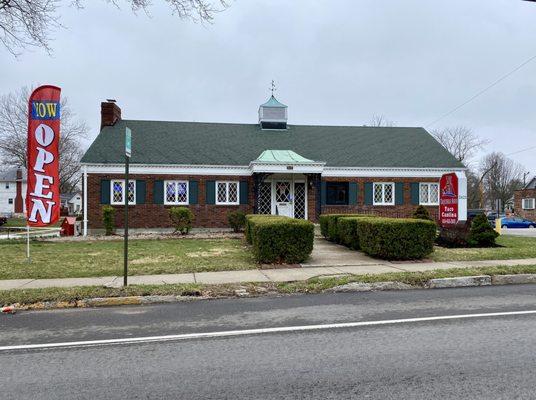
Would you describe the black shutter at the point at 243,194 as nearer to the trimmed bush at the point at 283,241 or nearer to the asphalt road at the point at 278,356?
the trimmed bush at the point at 283,241

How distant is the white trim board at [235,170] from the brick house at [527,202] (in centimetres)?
3272

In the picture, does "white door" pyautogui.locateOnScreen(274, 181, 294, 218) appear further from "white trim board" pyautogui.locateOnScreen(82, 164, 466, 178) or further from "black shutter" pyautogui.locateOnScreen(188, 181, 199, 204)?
"black shutter" pyautogui.locateOnScreen(188, 181, 199, 204)

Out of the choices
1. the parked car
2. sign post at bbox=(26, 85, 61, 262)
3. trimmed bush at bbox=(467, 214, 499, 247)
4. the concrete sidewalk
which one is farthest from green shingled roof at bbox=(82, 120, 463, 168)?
the parked car

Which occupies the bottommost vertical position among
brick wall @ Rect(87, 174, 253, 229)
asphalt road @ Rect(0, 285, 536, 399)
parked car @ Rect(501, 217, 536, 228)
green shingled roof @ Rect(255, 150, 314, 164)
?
parked car @ Rect(501, 217, 536, 228)

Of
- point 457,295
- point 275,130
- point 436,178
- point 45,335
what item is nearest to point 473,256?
point 457,295

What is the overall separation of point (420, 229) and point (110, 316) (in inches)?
333

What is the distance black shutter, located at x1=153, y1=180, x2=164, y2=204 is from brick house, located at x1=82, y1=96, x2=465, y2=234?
51mm

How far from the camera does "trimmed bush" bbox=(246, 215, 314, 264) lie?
11195 mm

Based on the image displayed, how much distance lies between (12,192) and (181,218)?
217 feet

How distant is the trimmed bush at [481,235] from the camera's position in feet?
50.2

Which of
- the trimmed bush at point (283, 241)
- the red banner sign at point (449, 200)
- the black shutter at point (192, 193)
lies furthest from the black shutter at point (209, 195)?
the trimmed bush at point (283, 241)

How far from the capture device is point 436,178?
24844mm

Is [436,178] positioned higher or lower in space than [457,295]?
higher

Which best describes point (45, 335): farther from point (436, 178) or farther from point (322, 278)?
point (436, 178)
